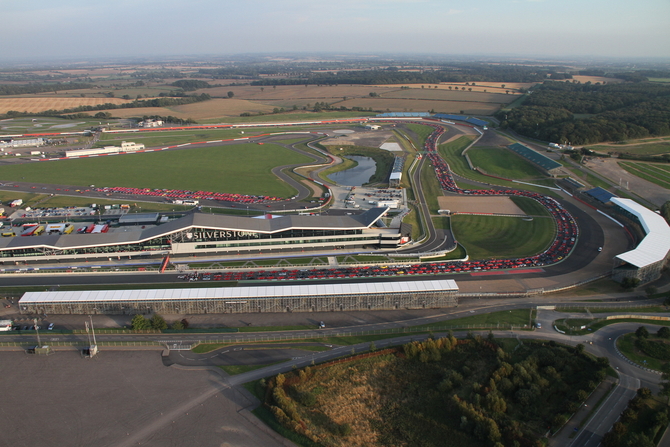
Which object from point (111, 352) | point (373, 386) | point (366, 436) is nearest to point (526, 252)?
point (373, 386)

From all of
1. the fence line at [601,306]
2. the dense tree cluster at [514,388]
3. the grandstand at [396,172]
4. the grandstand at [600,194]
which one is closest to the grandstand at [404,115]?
the grandstand at [396,172]

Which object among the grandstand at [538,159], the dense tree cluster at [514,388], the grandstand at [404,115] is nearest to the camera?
the dense tree cluster at [514,388]

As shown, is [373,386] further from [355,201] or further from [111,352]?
[355,201]

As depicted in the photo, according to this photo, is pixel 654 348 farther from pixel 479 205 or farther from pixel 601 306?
pixel 479 205

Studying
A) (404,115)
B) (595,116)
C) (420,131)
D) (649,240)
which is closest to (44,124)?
(404,115)

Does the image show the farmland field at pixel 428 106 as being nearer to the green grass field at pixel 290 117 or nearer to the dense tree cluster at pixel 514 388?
the green grass field at pixel 290 117
